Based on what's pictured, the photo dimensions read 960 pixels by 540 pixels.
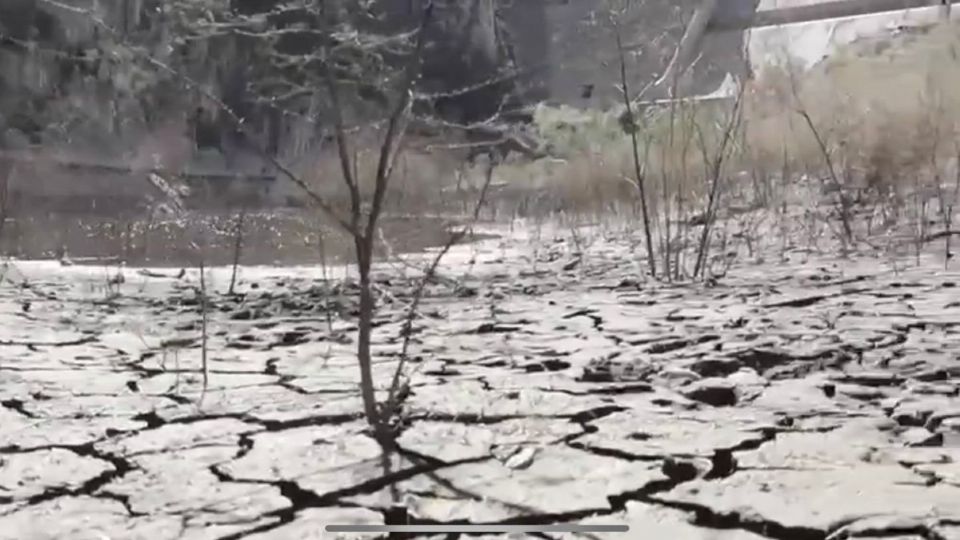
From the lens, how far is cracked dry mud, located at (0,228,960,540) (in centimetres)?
91

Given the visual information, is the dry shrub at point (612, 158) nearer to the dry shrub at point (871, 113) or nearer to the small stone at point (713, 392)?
the dry shrub at point (871, 113)

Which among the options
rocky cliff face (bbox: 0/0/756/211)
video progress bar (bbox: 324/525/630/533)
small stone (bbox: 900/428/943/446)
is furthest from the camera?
rocky cliff face (bbox: 0/0/756/211)

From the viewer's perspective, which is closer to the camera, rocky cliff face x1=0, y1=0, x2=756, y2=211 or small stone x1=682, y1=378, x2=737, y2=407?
small stone x1=682, y1=378, x2=737, y2=407

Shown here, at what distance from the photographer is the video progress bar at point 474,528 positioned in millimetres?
861

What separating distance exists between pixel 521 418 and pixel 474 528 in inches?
15.2

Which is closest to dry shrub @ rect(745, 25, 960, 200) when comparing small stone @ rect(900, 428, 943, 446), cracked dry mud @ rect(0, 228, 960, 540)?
cracked dry mud @ rect(0, 228, 960, 540)

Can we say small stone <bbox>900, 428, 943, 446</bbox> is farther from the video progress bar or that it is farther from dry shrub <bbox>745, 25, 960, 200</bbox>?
dry shrub <bbox>745, 25, 960, 200</bbox>

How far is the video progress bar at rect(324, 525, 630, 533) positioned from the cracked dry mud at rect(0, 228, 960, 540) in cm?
2

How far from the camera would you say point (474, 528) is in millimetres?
874

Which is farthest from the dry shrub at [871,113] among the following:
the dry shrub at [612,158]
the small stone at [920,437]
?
the small stone at [920,437]

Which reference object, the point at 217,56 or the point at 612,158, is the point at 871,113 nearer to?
the point at 612,158

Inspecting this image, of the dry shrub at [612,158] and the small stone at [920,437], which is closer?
the small stone at [920,437]

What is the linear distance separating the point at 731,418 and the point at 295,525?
0.58 m

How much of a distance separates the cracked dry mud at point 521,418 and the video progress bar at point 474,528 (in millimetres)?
16
